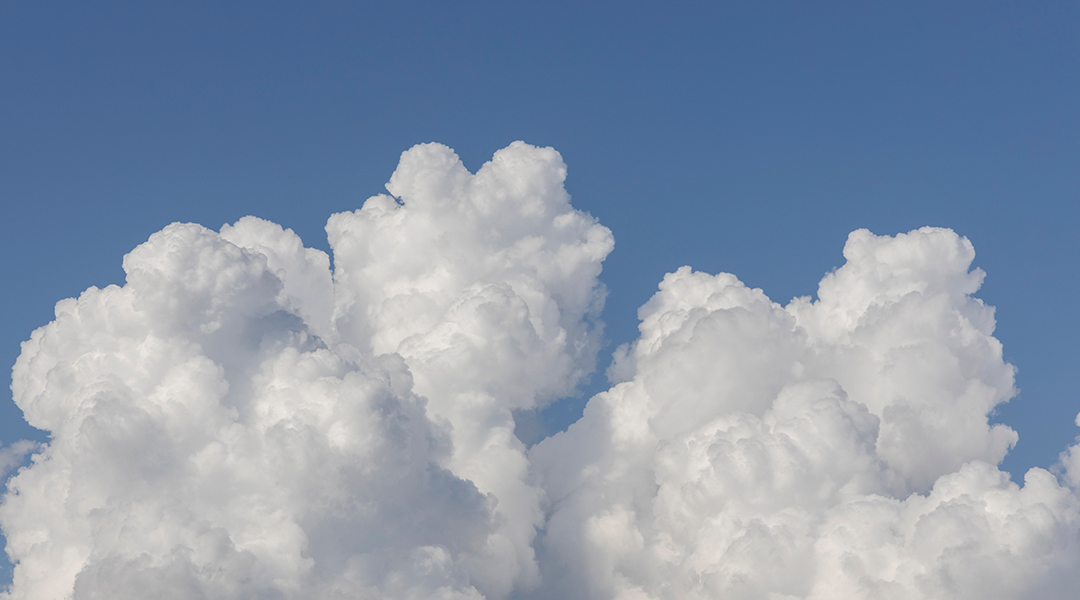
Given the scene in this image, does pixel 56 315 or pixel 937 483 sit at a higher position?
pixel 56 315

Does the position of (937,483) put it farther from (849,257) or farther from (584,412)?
(584,412)

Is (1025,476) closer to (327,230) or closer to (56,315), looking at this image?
(327,230)

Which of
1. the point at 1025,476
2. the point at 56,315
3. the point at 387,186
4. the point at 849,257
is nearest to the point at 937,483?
the point at 1025,476

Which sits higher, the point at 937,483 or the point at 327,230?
the point at 327,230

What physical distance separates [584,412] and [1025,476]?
96648 millimetres

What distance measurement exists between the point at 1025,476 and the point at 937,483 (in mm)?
16443

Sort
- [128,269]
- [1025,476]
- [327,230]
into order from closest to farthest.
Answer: [128,269] < [1025,476] < [327,230]

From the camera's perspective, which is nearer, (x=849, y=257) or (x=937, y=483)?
(x=937, y=483)

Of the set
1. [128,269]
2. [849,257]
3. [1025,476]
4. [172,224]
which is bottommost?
[1025,476]

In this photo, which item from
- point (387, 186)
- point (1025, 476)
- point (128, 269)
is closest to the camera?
point (128, 269)

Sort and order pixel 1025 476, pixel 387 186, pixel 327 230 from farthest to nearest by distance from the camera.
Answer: pixel 327 230 < pixel 387 186 < pixel 1025 476

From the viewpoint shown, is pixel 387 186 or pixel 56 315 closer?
pixel 56 315

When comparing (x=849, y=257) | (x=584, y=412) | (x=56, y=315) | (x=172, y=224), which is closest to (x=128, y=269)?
(x=172, y=224)

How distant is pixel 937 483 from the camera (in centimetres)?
12862
